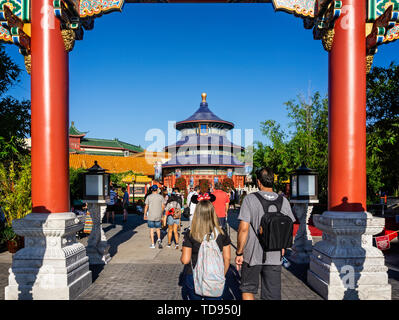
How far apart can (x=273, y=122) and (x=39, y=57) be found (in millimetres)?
14477

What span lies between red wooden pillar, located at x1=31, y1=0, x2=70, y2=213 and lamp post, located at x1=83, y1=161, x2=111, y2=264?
2.09 metres

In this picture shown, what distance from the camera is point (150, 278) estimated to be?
6.40 m

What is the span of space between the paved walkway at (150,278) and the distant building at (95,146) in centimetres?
4747

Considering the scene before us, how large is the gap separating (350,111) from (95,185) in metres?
5.54

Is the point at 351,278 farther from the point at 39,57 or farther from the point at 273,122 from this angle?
the point at 273,122

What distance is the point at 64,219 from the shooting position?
5.35 m

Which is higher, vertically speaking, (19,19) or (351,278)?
(19,19)

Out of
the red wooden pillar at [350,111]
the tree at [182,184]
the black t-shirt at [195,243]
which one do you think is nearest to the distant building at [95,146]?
the tree at [182,184]

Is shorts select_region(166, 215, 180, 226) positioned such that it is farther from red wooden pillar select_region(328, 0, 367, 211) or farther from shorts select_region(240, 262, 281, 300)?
shorts select_region(240, 262, 281, 300)

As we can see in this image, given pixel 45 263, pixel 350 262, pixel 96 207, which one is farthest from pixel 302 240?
pixel 45 263

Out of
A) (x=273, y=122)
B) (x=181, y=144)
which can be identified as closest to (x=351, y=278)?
(x=273, y=122)

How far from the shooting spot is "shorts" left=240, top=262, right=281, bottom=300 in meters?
3.93

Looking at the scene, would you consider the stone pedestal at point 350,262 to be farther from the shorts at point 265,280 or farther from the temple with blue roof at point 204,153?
the temple with blue roof at point 204,153
